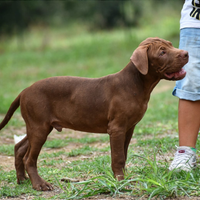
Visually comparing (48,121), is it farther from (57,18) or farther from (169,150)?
(57,18)

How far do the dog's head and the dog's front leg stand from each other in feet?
1.87

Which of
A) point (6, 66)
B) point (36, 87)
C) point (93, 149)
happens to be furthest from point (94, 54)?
point (36, 87)

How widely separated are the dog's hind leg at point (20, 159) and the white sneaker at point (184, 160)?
4.72ft

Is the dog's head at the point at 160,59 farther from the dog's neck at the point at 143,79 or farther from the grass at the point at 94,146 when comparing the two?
the grass at the point at 94,146

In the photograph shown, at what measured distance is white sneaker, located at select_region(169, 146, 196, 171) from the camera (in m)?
3.30

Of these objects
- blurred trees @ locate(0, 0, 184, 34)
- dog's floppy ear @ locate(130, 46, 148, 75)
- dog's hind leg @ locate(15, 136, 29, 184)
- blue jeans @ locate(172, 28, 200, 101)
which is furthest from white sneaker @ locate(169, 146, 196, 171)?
blurred trees @ locate(0, 0, 184, 34)

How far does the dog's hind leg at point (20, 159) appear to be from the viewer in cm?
353

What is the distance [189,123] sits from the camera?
3564 mm

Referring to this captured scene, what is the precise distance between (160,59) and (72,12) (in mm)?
14903

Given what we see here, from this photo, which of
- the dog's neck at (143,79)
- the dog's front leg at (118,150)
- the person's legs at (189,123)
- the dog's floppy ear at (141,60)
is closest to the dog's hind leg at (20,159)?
the dog's front leg at (118,150)

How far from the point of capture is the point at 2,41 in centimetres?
1670

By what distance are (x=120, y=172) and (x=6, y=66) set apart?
34.4 feet

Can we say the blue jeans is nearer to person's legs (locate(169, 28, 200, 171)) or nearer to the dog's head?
person's legs (locate(169, 28, 200, 171))

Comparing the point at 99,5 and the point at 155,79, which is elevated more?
the point at 155,79
